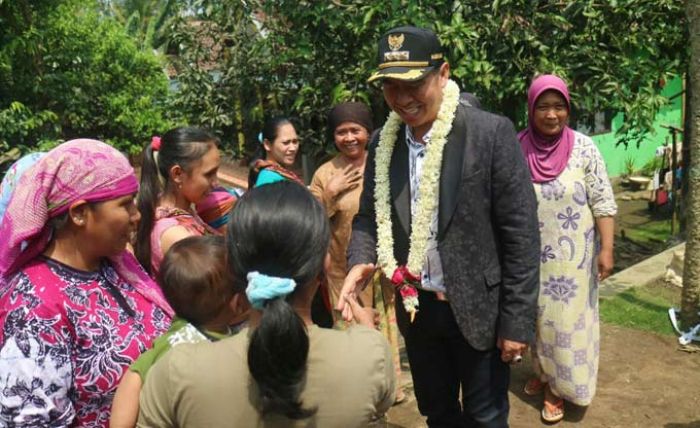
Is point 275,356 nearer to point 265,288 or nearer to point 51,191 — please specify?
point 265,288

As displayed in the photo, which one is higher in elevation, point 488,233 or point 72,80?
point 72,80

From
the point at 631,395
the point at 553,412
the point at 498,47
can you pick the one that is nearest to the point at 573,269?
the point at 553,412

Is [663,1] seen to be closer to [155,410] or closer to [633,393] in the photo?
[633,393]

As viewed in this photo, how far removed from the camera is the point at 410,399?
3.69 m

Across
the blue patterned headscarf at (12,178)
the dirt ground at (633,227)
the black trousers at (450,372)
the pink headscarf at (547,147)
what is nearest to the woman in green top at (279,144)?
the pink headscarf at (547,147)

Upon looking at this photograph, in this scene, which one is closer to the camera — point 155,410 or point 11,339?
point 155,410

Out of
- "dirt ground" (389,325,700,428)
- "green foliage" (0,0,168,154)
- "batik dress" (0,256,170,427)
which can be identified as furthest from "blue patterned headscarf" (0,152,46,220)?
"green foliage" (0,0,168,154)

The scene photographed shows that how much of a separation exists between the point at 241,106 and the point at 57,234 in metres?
4.18

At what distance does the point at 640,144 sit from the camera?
13.7 metres

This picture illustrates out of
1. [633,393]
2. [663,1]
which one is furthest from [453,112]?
[663,1]

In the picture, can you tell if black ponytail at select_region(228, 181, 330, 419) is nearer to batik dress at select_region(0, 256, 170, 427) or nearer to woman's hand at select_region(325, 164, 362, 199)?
batik dress at select_region(0, 256, 170, 427)

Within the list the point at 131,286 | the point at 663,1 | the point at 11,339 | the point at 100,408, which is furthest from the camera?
the point at 663,1

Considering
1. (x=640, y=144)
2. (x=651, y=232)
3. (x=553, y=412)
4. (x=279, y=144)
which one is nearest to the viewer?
(x=553, y=412)

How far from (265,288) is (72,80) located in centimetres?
783
